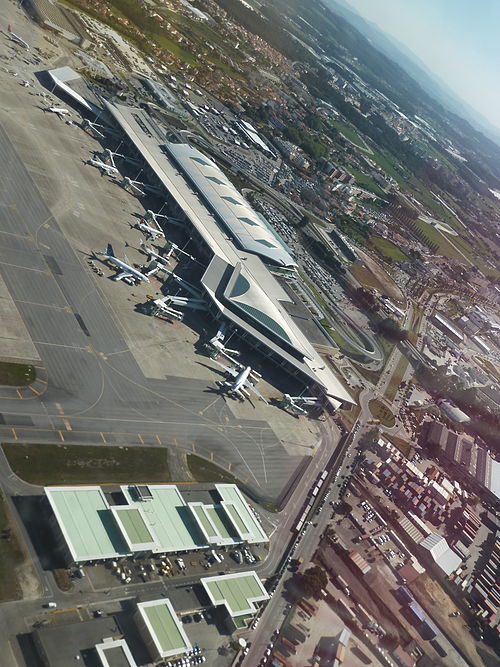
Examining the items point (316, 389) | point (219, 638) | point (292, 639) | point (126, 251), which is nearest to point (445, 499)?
point (316, 389)

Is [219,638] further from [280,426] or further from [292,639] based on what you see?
[280,426]

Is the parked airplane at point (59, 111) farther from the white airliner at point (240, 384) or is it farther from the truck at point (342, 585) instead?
the truck at point (342, 585)

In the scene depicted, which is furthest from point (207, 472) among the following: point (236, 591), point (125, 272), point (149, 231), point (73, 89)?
point (73, 89)

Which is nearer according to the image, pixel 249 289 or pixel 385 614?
pixel 385 614

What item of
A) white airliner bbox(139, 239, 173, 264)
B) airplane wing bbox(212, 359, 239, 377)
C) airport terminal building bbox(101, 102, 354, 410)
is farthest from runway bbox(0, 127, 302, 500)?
airport terminal building bbox(101, 102, 354, 410)

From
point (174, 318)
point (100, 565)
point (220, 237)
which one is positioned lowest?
point (100, 565)

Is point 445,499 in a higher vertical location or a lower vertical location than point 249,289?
lower

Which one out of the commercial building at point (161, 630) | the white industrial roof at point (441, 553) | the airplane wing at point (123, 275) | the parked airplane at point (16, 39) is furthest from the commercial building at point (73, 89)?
the white industrial roof at point (441, 553)
